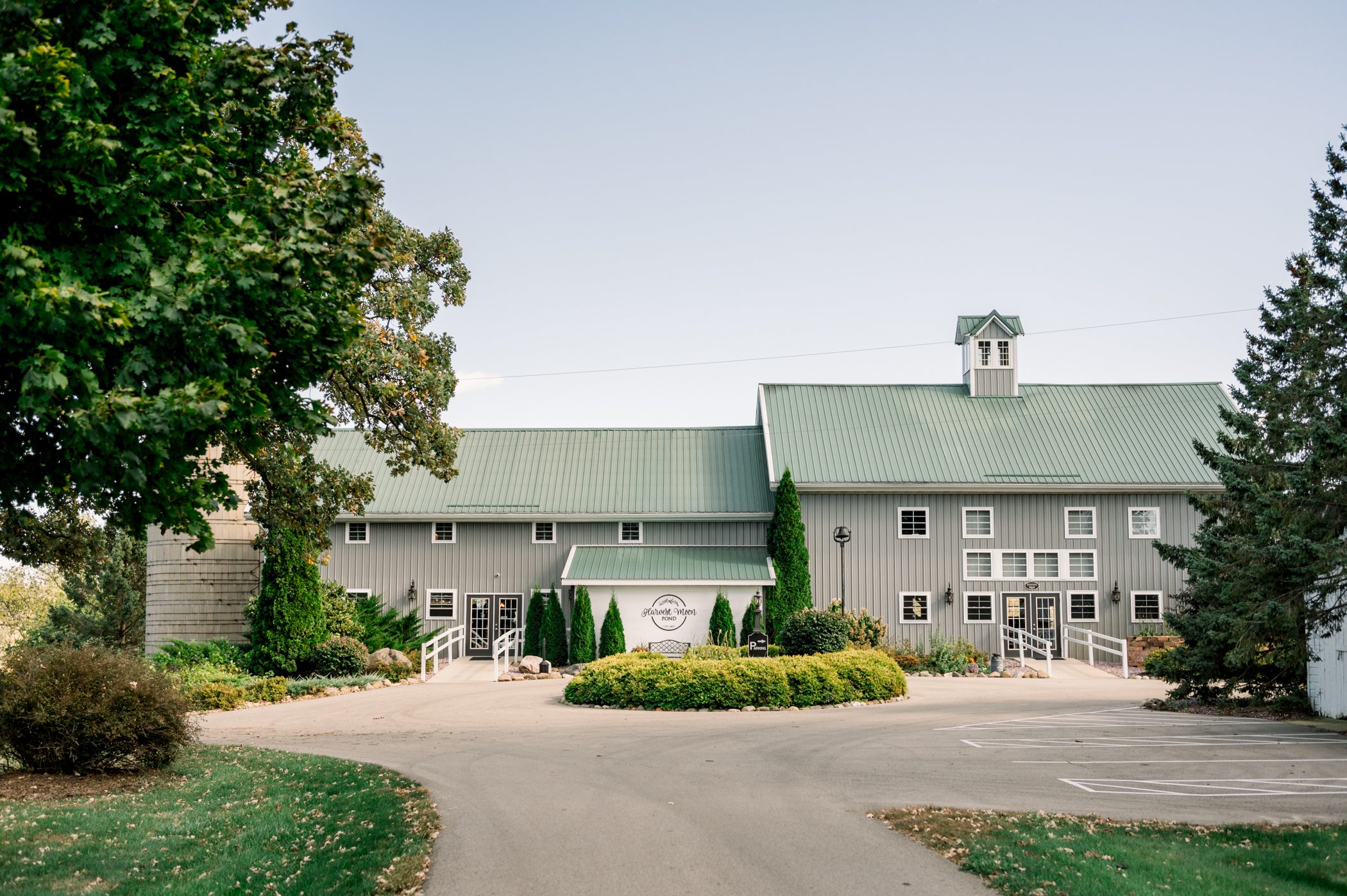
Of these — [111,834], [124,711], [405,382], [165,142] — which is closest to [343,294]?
[165,142]

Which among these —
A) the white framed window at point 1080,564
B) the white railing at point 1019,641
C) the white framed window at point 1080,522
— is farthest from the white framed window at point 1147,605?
the white railing at point 1019,641

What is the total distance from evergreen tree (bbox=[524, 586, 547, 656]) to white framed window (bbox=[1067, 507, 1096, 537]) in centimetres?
1498

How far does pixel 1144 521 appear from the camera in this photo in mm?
31438

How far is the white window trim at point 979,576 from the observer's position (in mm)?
31266

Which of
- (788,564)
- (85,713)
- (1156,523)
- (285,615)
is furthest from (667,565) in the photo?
(85,713)

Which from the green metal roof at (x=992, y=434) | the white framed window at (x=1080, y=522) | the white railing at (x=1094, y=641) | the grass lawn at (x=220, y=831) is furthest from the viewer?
the green metal roof at (x=992, y=434)

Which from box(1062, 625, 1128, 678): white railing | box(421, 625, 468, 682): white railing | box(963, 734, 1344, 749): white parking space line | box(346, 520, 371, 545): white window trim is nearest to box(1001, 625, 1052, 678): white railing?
box(1062, 625, 1128, 678): white railing

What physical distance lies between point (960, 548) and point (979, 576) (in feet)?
3.05

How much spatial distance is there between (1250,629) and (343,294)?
1331 centimetres

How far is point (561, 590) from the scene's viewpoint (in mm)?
31578

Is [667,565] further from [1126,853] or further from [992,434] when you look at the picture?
Answer: [1126,853]

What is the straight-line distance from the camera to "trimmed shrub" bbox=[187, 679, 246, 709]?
20.5m

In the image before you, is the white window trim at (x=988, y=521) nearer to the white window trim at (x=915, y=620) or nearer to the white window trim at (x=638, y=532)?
the white window trim at (x=915, y=620)

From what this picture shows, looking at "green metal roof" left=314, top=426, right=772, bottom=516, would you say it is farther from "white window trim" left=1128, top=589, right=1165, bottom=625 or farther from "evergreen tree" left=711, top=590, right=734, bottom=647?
"white window trim" left=1128, top=589, right=1165, bottom=625
